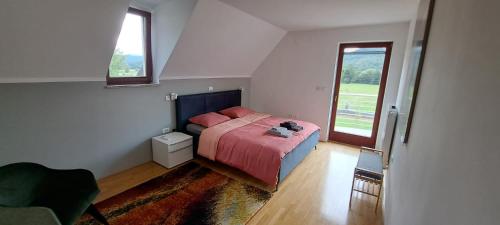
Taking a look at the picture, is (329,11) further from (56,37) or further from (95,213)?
(95,213)

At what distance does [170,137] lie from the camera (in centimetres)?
332

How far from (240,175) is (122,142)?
169 cm

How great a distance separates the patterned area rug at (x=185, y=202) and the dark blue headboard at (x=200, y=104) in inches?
39.9

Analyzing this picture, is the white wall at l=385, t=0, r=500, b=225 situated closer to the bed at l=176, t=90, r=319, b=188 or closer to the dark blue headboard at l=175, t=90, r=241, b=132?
the bed at l=176, t=90, r=319, b=188

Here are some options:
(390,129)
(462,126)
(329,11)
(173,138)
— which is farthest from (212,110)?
(462,126)

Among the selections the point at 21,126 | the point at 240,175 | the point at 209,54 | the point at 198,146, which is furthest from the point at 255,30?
the point at 21,126

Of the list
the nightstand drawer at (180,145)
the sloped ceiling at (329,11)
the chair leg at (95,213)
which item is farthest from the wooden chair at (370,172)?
the chair leg at (95,213)

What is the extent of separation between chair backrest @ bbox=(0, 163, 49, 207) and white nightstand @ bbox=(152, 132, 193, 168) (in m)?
1.40

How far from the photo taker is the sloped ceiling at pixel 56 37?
1646 mm

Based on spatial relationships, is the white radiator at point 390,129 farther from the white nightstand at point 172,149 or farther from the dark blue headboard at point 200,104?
the dark blue headboard at point 200,104

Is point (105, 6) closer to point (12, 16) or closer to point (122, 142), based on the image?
point (12, 16)

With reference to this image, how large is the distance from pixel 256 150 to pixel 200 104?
167 centimetres

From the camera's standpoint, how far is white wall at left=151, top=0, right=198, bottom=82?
8.90ft

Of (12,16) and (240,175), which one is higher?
(12,16)
